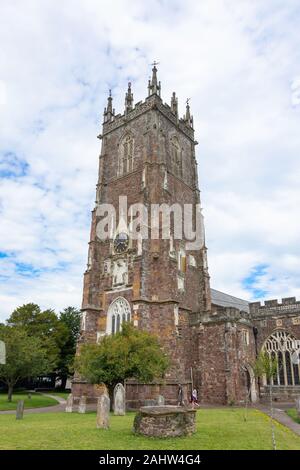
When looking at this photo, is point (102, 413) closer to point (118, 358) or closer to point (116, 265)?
point (118, 358)

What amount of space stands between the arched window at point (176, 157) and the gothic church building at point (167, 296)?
0.13m

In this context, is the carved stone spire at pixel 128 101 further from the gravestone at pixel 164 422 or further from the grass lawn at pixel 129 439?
the gravestone at pixel 164 422

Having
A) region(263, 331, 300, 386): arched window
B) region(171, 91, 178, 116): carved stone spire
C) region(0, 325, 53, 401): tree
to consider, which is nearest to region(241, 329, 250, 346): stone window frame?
region(263, 331, 300, 386): arched window

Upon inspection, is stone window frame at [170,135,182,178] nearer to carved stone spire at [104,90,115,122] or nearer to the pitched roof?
carved stone spire at [104,90,115,122]

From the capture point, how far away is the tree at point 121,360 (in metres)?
21.3

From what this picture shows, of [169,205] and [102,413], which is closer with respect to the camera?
[102,413]

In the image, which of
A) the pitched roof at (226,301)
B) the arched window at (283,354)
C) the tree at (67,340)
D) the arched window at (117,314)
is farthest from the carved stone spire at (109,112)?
the arched window at (283,354)

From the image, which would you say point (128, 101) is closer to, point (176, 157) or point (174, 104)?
point (174, 104)

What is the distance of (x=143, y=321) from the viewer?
27.7 meters

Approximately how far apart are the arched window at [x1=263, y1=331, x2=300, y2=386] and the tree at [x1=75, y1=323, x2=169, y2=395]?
→ 12.8 m

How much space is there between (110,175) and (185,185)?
26.2 feet

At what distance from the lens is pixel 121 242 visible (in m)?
33.7
